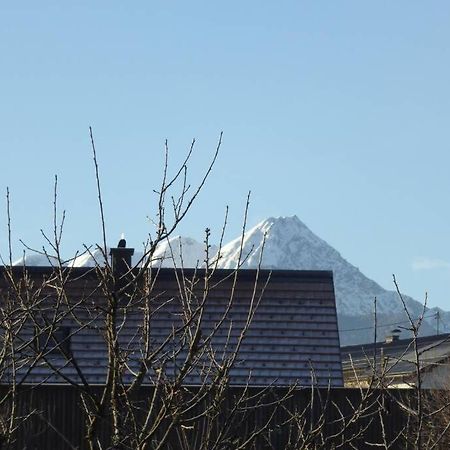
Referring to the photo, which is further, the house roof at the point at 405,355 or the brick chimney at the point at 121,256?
the house roof at the point at 405,355

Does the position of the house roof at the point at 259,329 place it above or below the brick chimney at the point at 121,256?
below

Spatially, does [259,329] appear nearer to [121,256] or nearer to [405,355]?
[121,256]

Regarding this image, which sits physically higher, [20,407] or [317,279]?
[317,279]

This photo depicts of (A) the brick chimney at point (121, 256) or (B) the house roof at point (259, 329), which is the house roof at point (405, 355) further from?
(A) the brick chimney at point (121, 256)

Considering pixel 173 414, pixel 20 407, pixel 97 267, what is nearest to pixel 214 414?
pixel 173 414

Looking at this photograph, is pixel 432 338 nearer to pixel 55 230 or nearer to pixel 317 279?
pixel 317 279

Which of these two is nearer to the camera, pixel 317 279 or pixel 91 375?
pixel 91 375

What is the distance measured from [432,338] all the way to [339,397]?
49.7 m

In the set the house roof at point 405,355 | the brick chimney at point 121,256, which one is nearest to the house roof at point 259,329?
the brick chimney at point 121,256

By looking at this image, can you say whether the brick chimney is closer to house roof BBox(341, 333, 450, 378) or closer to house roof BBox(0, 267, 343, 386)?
house roof BBox(0, 267, 343, 386)

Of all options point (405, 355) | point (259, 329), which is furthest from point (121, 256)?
point (405, 355)

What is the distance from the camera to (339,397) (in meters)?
22.4

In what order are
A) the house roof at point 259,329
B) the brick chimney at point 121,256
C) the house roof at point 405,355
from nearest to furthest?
the house roof at point 259,329, the brick chimney at point 121,256, the house roof at point 405,355

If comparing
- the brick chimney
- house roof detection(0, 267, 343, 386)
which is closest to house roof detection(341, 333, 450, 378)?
house roof detection(0, 267, 343, 386)
